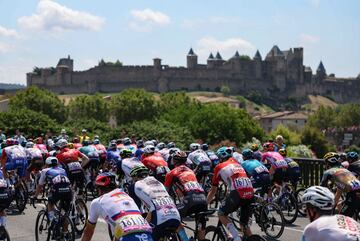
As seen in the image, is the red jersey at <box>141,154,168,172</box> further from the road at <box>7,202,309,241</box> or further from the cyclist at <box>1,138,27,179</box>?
the cyclist at <box>1,138,27,179</box>

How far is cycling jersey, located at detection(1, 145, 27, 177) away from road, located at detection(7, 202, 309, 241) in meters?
1.14

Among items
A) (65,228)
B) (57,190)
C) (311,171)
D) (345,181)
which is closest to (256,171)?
(345,181)

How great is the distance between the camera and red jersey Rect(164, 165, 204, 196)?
8.83 meters

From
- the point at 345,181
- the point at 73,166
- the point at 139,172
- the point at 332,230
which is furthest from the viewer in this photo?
the point at 73,166

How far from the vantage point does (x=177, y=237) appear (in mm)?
8125

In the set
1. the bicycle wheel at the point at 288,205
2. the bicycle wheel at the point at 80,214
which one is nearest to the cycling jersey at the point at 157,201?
the bicycle wheel at the point at 80,214

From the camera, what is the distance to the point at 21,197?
15305 millimetres

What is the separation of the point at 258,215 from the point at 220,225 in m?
2.80

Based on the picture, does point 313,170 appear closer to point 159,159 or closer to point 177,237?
point 159,159

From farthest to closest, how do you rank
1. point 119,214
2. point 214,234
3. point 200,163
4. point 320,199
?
point 200,163 < point 214,234 < point 119,214 < point 320,199

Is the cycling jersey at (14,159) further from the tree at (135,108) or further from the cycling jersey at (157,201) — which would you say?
the tree at (135,108)

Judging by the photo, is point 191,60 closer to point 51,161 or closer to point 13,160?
point 13,160

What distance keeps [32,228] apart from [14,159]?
2.89 m

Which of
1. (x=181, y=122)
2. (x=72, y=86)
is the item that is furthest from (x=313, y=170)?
(x=72, y=86)
